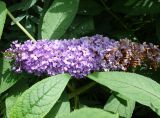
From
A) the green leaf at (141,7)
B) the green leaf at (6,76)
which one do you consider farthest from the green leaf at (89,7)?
the green leaf at (6,76)

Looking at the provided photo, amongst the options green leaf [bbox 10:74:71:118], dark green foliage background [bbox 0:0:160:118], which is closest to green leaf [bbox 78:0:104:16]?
dark green foliage background [bbox 0:0:160:118]

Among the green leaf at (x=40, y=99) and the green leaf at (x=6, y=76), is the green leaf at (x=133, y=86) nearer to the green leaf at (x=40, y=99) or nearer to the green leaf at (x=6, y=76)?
the green leaf at (x=40, y=99)

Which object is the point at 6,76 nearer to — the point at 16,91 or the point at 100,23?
the point at 16,91

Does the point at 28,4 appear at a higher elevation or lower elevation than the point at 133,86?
higher

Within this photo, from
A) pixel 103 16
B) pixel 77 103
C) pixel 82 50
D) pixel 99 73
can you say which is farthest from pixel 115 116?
pixel 103 16

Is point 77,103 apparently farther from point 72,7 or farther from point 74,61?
point 72,7

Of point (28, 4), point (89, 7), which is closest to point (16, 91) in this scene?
point (28, 4)

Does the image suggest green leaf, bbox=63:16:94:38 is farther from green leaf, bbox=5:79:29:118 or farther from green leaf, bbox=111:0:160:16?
green leaf, bbox=5:79:29:118
